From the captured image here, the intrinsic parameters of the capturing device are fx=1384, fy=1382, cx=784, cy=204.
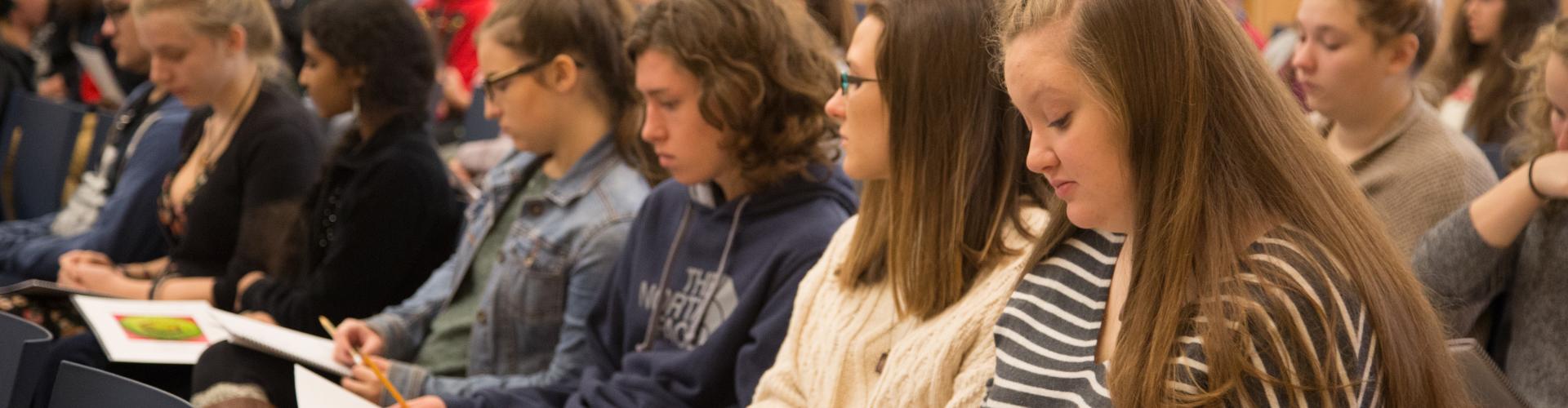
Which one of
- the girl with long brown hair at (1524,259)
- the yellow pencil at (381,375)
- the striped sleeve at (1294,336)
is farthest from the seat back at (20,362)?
the girl with long brown hair at (1524,259)

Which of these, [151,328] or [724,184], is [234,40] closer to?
[151,328]

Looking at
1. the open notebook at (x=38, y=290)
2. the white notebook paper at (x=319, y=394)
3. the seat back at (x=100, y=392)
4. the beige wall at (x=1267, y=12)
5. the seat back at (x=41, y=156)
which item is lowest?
the beige wall at (x=1267, y=12)

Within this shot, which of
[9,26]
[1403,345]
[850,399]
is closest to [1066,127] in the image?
[1403,345]

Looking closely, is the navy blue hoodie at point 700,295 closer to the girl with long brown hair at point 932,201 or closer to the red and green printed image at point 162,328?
the girl with long brown hair at point 932,201

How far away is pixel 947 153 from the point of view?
1604 mm

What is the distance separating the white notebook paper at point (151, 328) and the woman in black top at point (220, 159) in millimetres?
289

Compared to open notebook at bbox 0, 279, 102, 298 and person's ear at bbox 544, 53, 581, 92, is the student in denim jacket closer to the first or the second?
person's ear at bbox 544, 53, 581, 92

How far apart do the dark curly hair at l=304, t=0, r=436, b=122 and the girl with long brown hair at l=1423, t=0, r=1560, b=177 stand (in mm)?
2128

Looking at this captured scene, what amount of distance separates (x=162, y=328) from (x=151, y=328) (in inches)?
0.7

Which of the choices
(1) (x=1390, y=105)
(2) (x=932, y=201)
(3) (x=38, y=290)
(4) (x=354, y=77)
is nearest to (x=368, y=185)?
(4) (x=354, y=77)

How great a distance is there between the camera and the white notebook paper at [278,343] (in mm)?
2264

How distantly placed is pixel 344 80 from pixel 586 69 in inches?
27.2

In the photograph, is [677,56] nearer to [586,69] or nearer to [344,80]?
[586,69]

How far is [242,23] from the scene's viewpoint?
3273mm
